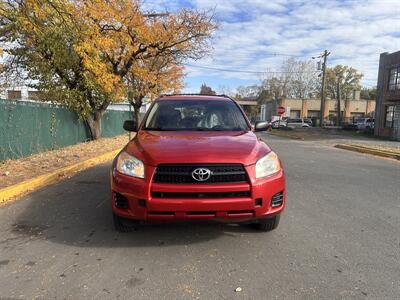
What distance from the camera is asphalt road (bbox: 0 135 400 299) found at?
3484 mm

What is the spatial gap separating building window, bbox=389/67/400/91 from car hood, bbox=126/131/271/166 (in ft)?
99.2

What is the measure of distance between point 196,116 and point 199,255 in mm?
2243

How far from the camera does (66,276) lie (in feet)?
12.2

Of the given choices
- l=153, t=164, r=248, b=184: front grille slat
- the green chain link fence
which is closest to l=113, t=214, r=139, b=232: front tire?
l=153, t=164, r=248, b=184: front grille slat

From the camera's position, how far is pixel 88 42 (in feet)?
47.0

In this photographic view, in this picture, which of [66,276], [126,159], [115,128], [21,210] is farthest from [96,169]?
[115,128]

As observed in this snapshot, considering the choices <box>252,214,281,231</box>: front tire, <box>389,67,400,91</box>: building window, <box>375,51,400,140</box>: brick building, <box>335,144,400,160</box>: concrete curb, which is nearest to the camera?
<box>252,214,281,231</box>: front tire

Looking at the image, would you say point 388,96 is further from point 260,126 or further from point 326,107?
point 326,107

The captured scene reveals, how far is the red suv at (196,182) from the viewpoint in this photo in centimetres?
410

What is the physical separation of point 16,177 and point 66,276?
5.19 meters

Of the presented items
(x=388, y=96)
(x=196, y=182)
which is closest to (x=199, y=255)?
(x=196, y=182)

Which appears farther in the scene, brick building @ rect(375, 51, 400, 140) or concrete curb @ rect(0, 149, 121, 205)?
brick building @ rect(375, 51, 400, 140)

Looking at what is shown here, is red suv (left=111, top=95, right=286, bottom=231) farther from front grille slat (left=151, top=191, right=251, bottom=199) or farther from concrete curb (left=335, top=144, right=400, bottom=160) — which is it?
concrete curb (left=335, top=144, right=400, bottom=160)

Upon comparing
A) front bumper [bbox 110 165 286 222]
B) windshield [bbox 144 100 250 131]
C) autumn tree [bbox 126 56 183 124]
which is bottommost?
front bumper [bbox 110 165 286 222]
